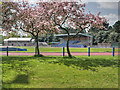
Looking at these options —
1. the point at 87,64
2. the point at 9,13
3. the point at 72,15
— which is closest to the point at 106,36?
the point at 72,15

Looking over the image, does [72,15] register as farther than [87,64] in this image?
Yes

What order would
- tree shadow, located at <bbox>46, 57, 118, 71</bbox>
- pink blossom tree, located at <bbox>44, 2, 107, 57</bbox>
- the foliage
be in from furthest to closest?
the foliage → pink blossom tree, located at <bbox>44, 2, 107, 57</bbox> → tree shadow, located at <bbox>46, 57, 118, 71</bbox>

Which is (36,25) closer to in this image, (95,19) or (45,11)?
(45,11)

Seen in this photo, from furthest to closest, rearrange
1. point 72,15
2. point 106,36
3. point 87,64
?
point 106,36, point 72,15, point 87,64

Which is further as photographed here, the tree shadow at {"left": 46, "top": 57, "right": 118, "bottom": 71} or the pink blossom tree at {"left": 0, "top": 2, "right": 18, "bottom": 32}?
the pink blossom tree at {"left": 0, "top": 2, "right": 18, "bottom": 32}

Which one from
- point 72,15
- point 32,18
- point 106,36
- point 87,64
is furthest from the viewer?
point 106,36

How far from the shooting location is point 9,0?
457 inches

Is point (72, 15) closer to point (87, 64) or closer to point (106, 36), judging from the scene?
point (87, 64)

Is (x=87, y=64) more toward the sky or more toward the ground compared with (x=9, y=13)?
more toward the ground

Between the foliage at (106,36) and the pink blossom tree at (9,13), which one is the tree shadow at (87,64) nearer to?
the pink blossom tree at (9,13)

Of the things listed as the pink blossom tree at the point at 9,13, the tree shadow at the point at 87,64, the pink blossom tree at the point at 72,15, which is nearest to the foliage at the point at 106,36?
the pink blossom tree at the point at 72,15

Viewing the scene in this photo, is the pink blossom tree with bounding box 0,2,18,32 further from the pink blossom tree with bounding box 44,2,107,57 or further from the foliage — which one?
the foliage

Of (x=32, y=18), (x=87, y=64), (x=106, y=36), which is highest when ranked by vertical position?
(x=32, y=18)

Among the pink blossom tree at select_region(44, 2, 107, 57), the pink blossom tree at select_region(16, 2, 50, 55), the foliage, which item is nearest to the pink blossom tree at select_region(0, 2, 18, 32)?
the pink blossom tree at select_region(16, 2, 50, 55)
